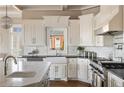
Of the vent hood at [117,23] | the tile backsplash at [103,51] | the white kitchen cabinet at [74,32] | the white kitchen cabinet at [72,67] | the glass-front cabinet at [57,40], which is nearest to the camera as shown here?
the vent hood at [117,23]

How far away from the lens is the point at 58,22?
7.26 metres

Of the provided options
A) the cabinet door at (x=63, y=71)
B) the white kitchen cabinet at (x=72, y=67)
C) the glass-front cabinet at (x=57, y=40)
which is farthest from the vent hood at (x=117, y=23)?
the glass-front cabinet at (x=57, y=40)

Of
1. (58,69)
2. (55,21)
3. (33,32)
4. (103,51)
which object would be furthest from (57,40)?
(103,51)

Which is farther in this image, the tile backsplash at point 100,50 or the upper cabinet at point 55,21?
the upper cabinet at point 55,21

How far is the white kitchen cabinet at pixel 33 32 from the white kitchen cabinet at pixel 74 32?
954mm

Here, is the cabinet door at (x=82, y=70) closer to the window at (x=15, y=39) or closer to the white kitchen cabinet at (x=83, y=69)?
the white kitchen cabinet at (x=83, y=69)

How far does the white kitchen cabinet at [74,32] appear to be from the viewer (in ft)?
23.2

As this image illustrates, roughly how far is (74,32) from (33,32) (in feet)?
4.62

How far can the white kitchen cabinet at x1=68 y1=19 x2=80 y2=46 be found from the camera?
278 inches

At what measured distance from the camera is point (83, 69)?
6145mm

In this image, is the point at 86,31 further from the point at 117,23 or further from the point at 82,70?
the point at 117,23

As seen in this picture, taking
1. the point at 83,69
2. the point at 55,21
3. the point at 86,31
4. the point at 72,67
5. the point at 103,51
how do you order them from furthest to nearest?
the point at 55,21 < the point at 72,67 < the point at 86,31 < the point at 83,69 < the point at 103,51

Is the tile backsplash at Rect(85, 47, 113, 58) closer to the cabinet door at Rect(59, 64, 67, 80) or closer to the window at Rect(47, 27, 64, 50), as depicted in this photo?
the cabinet door at Rect(59, 64, 67, 80)

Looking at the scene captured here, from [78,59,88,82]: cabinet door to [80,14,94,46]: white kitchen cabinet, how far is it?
0.57 metres
